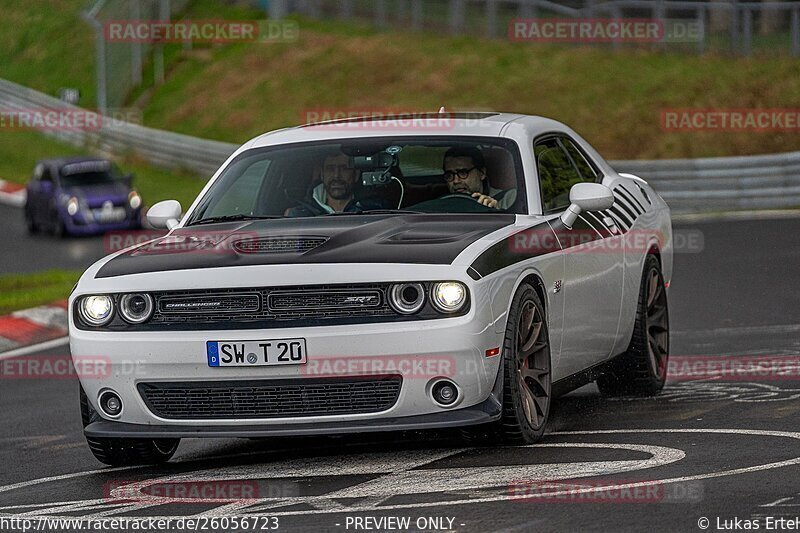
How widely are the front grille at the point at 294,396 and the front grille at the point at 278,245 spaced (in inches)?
24.7

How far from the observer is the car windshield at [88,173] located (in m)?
28.7

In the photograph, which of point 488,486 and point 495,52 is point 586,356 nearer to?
point 488,486

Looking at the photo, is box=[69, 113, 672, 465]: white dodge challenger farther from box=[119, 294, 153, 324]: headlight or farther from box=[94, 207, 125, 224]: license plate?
box=[94, 207, 125, 224]: license plate

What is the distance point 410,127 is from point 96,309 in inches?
84.8

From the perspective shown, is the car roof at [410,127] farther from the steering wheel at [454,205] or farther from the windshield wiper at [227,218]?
the windshield wiper at [227,218]

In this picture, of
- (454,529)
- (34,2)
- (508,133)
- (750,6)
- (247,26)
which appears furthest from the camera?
(34,2)

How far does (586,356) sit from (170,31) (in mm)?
43346

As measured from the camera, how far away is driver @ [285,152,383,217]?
828 centimetres

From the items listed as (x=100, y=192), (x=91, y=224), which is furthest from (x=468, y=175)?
(x=100, y=192)

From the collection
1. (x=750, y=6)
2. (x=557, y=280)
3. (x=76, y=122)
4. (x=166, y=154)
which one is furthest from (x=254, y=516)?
(x=76, y=122)

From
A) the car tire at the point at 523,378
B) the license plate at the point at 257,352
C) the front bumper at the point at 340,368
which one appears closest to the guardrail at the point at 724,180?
the car tire at the point at 523,378

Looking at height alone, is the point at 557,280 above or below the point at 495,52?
below

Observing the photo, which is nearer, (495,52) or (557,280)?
(557,280)

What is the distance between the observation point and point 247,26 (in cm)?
4878
